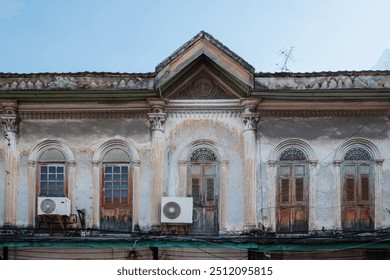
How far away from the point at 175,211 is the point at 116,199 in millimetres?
1421

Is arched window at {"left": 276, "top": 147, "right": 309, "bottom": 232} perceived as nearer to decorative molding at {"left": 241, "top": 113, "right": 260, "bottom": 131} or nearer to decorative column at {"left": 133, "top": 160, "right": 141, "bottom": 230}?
decorative molding at {"left": 241, "top": 113, "right": 260, "bottom": 131}

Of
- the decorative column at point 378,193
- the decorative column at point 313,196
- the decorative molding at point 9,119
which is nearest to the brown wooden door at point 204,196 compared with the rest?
the decorative column at point 313,196

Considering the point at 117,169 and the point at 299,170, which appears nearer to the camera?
the point at 299,170

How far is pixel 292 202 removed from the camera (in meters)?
13.0

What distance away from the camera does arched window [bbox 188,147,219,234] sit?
1300cm

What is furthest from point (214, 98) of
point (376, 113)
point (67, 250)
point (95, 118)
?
point (67, 250)

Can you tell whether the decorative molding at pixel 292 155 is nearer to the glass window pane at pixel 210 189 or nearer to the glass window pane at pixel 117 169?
the glass window pane at pixel 210 189

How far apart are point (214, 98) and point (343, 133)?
2.92 m

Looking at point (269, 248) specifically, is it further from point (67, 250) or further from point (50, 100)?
point (50, 100)

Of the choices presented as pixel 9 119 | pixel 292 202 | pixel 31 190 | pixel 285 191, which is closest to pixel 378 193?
pixel 292 202

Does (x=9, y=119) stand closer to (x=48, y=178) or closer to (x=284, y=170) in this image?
(x=48, y=178)

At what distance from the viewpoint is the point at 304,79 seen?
13.0 m

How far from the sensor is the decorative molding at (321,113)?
43.0 feet

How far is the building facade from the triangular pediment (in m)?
0.02
